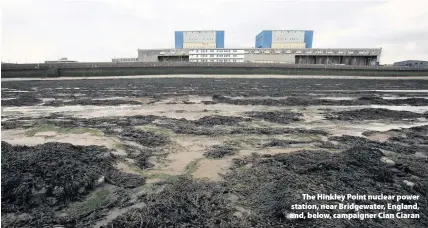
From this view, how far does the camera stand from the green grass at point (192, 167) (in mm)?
4336

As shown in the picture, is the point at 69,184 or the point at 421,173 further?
the point at 421,173

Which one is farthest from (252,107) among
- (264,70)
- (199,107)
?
(264,70)

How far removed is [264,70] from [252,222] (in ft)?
123

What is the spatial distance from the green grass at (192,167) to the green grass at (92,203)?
1.23 metres

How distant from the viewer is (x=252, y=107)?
11.2 metres

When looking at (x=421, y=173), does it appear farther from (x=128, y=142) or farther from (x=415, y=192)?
(x=128, y=142)

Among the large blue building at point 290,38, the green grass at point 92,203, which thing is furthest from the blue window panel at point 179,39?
the green grass at point 92,203

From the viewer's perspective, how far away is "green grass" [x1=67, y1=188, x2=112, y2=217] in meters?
3.14

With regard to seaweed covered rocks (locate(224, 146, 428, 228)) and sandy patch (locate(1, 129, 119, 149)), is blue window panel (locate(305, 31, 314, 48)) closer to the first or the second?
seaweed covered rocks (locate(224, 146, 428, 228))

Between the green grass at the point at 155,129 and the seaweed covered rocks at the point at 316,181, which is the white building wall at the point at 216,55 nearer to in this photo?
the green grass at the point at 155,129

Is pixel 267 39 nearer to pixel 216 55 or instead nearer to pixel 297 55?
pixel 216 55

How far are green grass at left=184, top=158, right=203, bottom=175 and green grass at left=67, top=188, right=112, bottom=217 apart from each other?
4.02 ft

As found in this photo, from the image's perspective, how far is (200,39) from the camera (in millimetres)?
78500

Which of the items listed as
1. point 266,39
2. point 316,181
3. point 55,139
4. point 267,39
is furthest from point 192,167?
point 266,39
